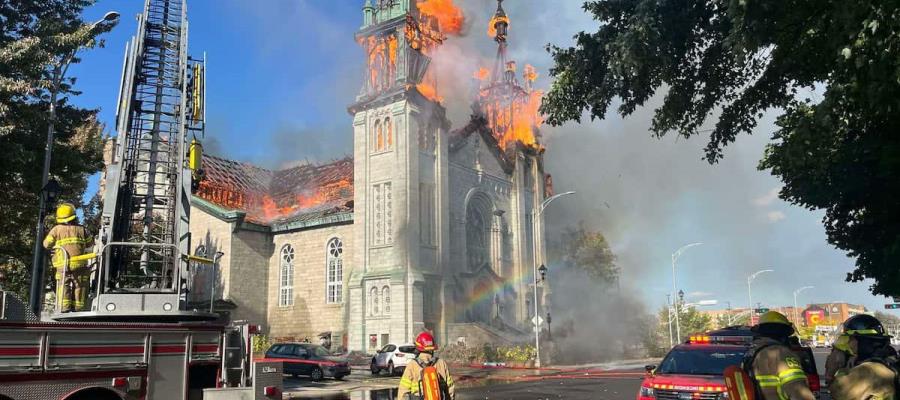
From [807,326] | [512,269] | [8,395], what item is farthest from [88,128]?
[807,326]

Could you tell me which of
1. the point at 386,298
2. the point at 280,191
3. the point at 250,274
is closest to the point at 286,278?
the point at 250,274

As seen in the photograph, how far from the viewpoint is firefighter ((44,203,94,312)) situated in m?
9.69

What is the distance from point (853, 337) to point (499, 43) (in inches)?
2087

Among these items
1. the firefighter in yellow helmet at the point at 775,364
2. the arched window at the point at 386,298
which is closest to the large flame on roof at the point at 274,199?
the arched window at the point at 386,298

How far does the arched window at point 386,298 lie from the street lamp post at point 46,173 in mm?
21562

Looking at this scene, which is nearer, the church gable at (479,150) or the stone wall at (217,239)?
the stone wall at (217,239)

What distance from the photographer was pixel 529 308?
1982 inches

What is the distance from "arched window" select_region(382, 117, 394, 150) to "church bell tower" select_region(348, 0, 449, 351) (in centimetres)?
4

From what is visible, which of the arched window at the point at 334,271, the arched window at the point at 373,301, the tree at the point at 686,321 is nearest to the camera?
the arched window at the point at 373,301

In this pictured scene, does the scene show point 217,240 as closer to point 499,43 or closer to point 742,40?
point 499,43

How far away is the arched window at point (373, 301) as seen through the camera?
39.6 m

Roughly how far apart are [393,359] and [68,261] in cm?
2018

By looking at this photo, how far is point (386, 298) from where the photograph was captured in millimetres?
39219

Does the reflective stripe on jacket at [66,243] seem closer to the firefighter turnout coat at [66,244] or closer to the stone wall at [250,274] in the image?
the firefighter turnout coat at [66,244]
